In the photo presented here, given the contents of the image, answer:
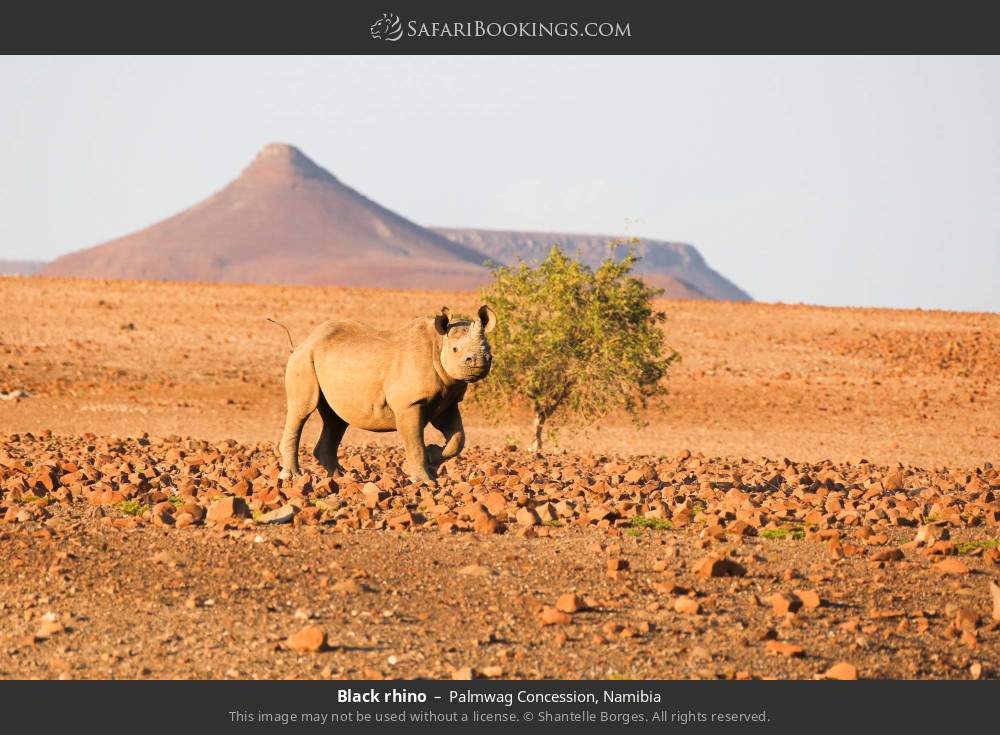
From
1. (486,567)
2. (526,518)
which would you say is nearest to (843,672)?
(486,567)

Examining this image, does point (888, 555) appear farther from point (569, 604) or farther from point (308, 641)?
point (308, 641)

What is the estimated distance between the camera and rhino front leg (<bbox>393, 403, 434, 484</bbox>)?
50.2ft

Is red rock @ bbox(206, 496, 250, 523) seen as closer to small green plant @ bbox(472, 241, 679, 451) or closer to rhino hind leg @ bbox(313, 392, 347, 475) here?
rhino hind leg @ bbox(313, 392, 347, 475)

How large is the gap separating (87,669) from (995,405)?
33.7 metres

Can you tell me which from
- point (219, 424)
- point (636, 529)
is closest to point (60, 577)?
point (636, 529)

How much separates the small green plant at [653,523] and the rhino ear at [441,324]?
10.1 ft

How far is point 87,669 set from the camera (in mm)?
8812

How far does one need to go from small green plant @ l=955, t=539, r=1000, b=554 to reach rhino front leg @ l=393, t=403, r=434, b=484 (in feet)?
19.8

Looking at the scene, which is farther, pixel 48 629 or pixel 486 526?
pixel 486 526

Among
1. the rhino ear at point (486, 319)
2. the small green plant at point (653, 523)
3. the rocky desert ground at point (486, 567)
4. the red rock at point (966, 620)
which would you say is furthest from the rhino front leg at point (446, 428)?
the red rock at point (966, 620)

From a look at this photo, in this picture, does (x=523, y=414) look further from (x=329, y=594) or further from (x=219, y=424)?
(x=329, y=594)

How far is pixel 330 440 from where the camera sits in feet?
55.8

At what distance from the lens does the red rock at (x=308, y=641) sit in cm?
904

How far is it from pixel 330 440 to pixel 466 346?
3450 millimetres
